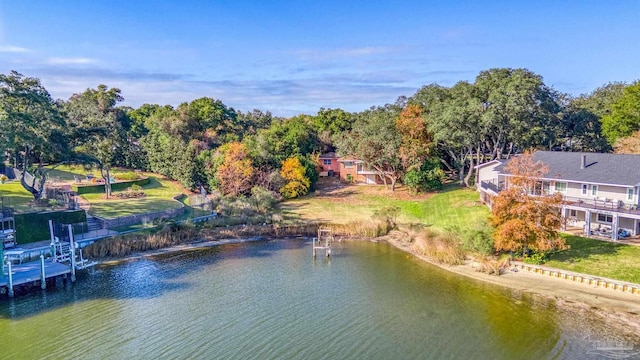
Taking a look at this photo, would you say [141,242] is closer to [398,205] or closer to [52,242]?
[52,242]

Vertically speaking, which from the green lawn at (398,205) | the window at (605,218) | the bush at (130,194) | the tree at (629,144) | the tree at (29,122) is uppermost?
the tree at (29,122)

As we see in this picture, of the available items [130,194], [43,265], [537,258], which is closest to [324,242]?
[537,258]

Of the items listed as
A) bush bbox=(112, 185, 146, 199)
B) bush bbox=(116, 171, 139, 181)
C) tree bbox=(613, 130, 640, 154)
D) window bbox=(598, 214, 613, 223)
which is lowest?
window bbox=(598, 214, 613, 223)

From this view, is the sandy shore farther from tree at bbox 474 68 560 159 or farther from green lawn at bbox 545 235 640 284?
tree at bbox 474 68 560 159

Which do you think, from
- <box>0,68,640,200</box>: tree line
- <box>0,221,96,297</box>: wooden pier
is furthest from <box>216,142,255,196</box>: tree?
<box>0,221,96,297</box>: wooden pier

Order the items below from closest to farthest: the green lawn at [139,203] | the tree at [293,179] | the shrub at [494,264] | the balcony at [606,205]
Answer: the shrub at [494,264] < the balcony at [606,205] < the green lawn at [139,203] < the tree at [293,179]

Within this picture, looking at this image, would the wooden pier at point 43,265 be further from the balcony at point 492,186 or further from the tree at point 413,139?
the tree at point 413,139

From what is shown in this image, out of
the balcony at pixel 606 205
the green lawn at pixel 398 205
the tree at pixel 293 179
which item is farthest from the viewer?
the tree at pixel 293 179

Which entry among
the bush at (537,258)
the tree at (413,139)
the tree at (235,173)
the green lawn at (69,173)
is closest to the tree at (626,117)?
the tree at (413,139)
